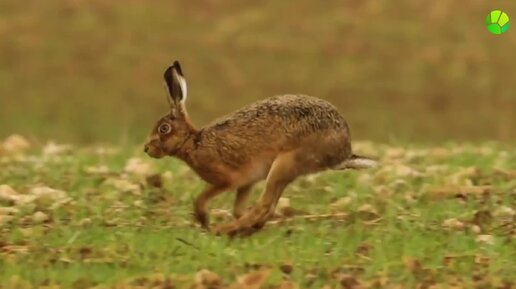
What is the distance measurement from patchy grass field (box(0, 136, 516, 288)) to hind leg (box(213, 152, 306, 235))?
0.09 metres

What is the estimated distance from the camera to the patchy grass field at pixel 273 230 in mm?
6617

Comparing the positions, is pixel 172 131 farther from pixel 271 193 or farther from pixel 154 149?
pixel 271 193

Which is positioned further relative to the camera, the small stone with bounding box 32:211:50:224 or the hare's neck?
the hare's neck

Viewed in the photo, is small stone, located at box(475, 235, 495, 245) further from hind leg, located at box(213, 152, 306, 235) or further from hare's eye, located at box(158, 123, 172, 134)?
hare's eye, located at box(158, 123, 172, 134)

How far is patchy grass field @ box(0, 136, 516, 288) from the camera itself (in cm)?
662

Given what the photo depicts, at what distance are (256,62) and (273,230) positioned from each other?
49.4 ft

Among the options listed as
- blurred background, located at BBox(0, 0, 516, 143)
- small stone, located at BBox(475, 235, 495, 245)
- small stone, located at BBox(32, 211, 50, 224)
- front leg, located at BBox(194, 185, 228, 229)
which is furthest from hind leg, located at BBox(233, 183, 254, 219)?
blurred background, located at BBox(0, 0, 516, 143)

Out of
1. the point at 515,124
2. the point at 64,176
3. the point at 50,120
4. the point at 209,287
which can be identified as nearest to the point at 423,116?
the point at 515,124

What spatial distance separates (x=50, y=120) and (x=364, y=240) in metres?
13.6

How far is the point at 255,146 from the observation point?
7785 millimetres

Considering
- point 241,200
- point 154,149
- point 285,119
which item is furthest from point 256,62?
point 285,119

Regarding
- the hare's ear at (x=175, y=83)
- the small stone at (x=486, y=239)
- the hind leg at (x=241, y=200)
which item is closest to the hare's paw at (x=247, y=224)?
the hind leg at (x=241, y=200)

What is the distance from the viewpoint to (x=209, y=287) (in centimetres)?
644

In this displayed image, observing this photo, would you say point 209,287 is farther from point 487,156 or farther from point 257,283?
point 487,156
